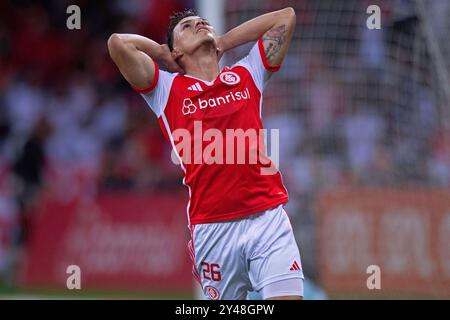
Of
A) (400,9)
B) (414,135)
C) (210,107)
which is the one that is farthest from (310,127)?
(210,107)

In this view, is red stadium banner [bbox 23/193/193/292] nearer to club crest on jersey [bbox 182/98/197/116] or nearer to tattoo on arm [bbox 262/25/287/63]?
tattoo on arm [bbox 262/25/287/63]

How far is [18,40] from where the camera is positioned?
17766 millimetres

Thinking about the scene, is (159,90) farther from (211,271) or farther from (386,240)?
(386,240)

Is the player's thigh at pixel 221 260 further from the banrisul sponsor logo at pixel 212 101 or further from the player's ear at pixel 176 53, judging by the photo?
the player's ear at pixel 176 53

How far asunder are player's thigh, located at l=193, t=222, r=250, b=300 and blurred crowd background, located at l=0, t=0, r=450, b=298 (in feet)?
12.9

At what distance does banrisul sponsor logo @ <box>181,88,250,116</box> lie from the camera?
19.6 ft

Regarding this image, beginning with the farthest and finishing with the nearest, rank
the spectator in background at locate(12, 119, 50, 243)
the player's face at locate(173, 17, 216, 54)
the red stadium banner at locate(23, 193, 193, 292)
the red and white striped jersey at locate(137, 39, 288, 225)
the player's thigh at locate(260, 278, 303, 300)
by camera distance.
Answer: the spectator in background at locate(12, 119, 50, 243) → the red stadium banner at locate(23, 193, 193, 292) → the player's face at locate(173, 17, 216, 54) → the red and white striped jersey at locate(137, 39, 288, 225) → the player's thigh at locate(260, 278, 303, 300)

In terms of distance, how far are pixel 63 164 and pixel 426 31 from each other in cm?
788

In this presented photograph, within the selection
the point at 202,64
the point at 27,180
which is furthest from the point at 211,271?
the point at 27,180

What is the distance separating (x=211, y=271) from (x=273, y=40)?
159 centimetres

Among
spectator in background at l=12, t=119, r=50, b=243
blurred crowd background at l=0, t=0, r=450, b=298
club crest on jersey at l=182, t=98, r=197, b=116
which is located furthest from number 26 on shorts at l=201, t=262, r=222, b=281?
spectator in background at l=12, t=119, r=50, b=243

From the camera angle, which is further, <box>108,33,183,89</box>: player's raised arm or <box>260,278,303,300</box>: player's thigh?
<box>108,33,183,89</box>: player's raised arm
